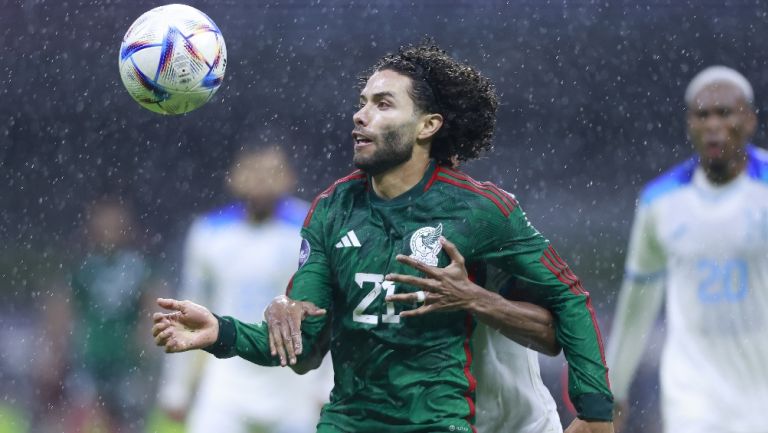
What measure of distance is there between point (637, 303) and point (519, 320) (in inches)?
82.4

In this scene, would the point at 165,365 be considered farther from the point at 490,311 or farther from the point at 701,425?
the point at 490,311

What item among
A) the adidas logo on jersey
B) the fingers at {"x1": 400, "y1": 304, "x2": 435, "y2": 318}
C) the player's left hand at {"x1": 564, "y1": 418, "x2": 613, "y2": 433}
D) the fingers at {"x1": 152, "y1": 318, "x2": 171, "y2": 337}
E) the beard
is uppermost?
the beard

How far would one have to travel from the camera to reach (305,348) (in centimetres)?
409

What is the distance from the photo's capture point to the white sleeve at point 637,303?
5930 millimetres

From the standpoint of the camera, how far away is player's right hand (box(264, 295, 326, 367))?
3.91 metres

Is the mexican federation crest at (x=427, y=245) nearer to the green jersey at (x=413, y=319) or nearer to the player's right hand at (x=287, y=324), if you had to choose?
the green jersey at (x=413, y=319)

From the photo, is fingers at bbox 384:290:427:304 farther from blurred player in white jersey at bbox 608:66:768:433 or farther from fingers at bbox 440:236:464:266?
blurred player in white jersey at bbox 608:66:768:433

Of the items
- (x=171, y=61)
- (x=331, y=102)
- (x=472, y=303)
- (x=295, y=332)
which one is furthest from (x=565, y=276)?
(x=331, y=102)

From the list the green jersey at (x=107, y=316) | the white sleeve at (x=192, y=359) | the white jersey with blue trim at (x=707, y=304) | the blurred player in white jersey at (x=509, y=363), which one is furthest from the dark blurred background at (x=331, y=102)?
the blurred player in white jersey at (x=509, y=363)

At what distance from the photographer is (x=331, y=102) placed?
9.55 metres

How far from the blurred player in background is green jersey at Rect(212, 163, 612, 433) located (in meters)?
4.20

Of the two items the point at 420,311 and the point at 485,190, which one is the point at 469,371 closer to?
the point at 420,311

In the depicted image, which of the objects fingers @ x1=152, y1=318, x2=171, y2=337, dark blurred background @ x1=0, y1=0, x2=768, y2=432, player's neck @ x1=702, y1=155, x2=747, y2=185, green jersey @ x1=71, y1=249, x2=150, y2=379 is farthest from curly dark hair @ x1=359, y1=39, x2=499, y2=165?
dark blurred background @ x1=0, y1=0, x2=768, y2=432

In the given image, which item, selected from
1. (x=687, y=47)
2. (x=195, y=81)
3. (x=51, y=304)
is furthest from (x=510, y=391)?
(x=687, y=47)
